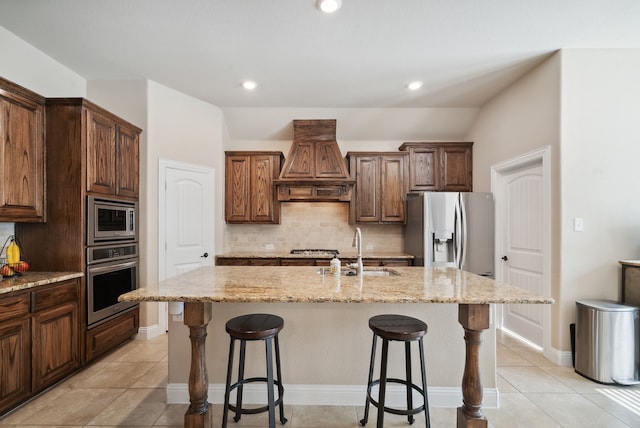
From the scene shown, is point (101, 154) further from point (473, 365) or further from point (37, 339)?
point (473, 365)

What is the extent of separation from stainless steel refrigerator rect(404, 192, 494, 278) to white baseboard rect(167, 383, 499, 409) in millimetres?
1821

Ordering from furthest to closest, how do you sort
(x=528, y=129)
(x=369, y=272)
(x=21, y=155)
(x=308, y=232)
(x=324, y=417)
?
(x=308, y=232) < (x=528, y=129) < (x=369, y=272) < (x=21, y=155) < (x=324, y=417)

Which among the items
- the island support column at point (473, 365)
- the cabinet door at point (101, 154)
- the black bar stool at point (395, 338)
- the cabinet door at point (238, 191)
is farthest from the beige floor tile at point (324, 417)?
the cabinet door at point (238, 191)

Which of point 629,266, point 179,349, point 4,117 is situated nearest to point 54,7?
point 4,117

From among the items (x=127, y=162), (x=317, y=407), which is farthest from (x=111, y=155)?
(x=317, y=407)

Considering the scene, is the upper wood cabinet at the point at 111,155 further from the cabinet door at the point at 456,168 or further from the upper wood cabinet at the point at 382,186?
the cabinet door at the point at 456,168

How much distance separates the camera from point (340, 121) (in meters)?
4.38

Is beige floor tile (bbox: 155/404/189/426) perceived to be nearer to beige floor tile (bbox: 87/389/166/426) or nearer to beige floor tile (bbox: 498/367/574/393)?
beige floor tile (bbox: 87/389/166/426)

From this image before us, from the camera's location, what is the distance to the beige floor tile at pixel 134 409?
1.98 meters

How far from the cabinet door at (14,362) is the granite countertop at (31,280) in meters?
0.22

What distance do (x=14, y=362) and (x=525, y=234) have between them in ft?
15.1

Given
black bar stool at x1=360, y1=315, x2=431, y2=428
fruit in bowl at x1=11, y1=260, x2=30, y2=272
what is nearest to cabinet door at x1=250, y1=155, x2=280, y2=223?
fruit in bowl at x1=11, y1=260, x2=30, y2=272

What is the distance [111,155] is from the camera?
295 cm

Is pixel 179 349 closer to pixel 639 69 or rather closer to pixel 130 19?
pixel 130 19
